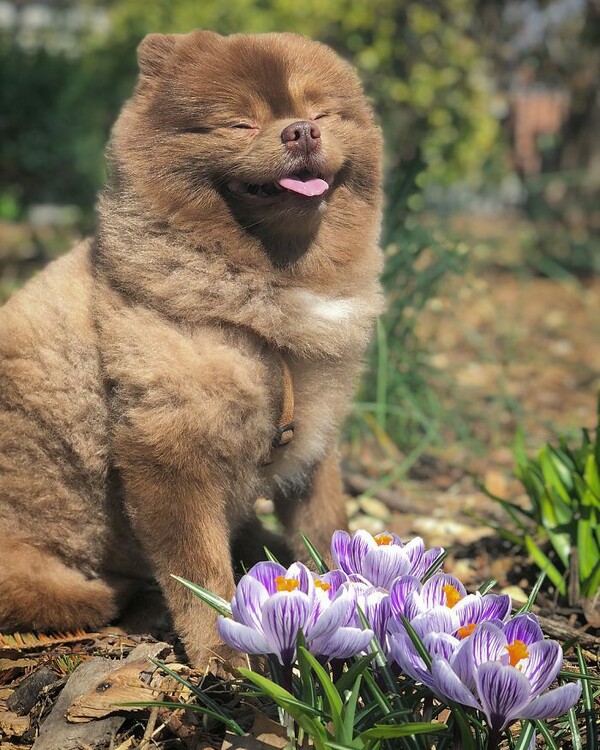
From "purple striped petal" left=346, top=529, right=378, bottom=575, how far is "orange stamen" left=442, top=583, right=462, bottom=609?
0.19 meters

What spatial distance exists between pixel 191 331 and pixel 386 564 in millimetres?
834

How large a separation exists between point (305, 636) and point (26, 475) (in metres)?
A: 1.19

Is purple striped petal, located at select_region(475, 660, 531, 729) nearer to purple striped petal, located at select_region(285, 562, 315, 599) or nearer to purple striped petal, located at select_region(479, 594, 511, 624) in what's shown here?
purple striped petal, located at select_region(479, 594, 511, 624)

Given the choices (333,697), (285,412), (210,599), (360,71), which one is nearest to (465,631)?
(333,697)

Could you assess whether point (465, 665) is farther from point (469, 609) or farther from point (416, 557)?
point (416, 557)

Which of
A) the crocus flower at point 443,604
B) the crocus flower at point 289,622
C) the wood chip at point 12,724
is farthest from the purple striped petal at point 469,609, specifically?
the wood chip at point 12,724

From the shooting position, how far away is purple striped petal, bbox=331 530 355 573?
1973 millimetres

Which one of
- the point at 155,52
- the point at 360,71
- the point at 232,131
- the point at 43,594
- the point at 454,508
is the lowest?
the point at 454,508

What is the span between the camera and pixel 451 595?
183 cm

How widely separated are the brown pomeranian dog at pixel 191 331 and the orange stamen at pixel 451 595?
686 millimetres

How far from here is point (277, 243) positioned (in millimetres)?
2438

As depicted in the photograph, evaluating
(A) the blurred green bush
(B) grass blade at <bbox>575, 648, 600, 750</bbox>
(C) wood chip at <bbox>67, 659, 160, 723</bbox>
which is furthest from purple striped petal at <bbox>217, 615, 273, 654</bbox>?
(A) the blurred green bush

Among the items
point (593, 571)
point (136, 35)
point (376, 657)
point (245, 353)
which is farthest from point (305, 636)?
point (136, 35)

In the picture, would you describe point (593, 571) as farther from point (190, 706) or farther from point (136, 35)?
point (136, 35)
